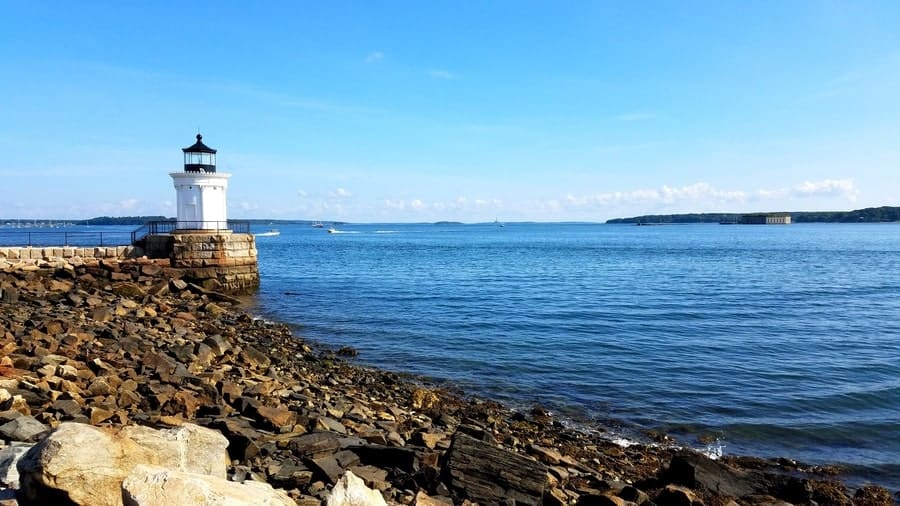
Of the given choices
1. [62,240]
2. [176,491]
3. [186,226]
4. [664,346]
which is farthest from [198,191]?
[62,240]

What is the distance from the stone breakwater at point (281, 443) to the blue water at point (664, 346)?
1611 mm

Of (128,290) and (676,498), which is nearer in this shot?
(676,498)

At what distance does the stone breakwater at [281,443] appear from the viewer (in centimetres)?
421

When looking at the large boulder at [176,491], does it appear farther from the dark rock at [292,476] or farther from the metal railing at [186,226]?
the metal railing at [186,226]

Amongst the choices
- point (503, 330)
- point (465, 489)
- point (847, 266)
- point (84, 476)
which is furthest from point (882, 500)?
point (847, 266)

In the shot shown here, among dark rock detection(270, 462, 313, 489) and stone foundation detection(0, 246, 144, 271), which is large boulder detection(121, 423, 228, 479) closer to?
dark rock detection(270, 462, 313, 489)

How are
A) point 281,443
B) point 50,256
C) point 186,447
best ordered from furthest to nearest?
1. point 50,256
2. point 281,443
3. point 186,447

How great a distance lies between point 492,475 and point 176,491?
363cm

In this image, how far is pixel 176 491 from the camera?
3727 millimetres

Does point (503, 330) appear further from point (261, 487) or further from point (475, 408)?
point (261, 487)

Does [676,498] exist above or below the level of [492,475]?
below

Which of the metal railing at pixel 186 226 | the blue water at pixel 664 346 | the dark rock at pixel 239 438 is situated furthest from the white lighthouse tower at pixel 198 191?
the dark rock at pixel 239 438

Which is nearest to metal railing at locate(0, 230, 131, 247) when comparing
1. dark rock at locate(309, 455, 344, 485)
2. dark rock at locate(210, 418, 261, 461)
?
dark rock at locate(210, 418, 261, 461)

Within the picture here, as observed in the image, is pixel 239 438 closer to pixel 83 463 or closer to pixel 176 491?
pixel 83 463
